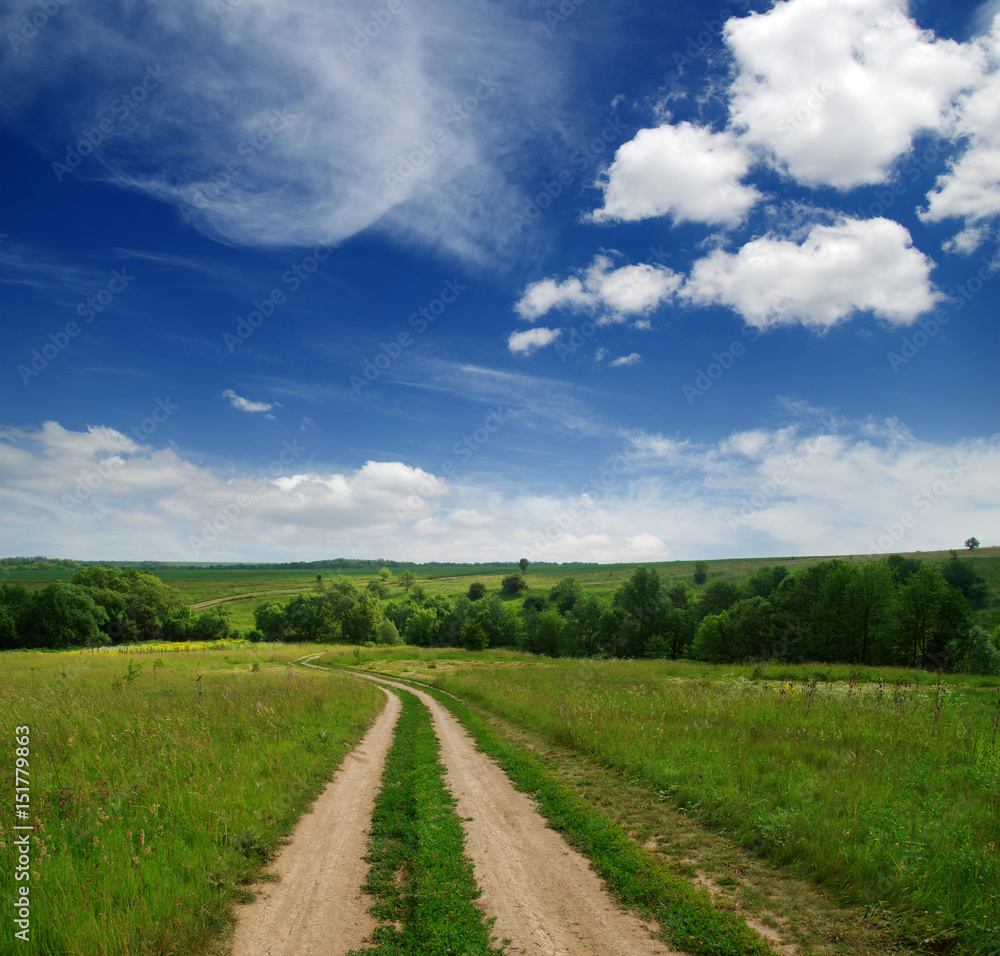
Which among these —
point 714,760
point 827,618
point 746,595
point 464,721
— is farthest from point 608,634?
point 714,760

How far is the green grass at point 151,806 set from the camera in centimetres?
525

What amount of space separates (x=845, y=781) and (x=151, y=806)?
11827 millimetres

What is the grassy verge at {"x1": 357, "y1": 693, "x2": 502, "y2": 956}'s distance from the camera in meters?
5.30

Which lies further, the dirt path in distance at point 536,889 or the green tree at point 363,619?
the green tree at point 363,619

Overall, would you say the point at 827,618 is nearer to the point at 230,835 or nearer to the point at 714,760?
the point at 714,760

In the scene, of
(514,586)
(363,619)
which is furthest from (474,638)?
(514,586)

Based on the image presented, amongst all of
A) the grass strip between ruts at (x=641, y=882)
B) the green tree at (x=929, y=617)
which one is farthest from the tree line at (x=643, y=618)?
the grass strip between ruts at (x=641, y=882)

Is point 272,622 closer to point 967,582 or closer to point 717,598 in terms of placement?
point 717,598

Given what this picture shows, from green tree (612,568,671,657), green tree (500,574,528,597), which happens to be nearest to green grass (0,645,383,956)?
green tree (612,568,671,657)

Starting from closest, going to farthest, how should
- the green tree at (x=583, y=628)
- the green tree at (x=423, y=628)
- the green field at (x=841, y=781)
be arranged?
the green field at (x=841, y=781), the green tree at (x=583, y=628), the green tree at (x=423, y=628)

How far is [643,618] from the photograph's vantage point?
73.4 metres

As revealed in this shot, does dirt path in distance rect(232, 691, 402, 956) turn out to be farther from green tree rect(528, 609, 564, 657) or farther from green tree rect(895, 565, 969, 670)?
→ green tree rect(528, 609, 564, 657)

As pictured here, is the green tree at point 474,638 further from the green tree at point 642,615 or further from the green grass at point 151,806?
the green grass at point 151,806

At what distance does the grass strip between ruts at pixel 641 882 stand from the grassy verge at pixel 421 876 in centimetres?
182
